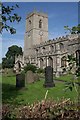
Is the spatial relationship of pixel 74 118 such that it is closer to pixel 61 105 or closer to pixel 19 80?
pixel 61 105

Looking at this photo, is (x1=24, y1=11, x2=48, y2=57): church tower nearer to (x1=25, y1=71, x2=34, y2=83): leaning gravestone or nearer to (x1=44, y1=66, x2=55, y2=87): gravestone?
(x1=25, y1=71, x2=34, y2=83): leaning gravestone

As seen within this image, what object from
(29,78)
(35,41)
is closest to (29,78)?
(29,78)

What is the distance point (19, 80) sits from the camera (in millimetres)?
14805

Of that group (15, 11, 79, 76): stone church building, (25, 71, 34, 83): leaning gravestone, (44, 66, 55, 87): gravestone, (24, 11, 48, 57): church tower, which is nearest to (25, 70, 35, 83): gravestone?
(25, 71, 34, 83): leaning gravestone

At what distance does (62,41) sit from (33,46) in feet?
48.5

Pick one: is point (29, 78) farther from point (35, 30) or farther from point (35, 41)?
point (35, 30)

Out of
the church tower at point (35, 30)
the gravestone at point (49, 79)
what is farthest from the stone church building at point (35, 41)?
the gravestone at point (49, 79)

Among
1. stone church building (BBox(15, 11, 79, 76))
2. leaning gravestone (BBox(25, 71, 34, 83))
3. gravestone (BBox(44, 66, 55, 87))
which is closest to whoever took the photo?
gravestone (BBox(44, 66, 55, 87))

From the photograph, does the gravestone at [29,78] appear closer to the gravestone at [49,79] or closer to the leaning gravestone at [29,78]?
the leaning gravestone at [29,78]

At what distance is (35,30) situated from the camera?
2496 inches

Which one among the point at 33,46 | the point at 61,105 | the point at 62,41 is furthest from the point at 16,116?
the point at 33,46

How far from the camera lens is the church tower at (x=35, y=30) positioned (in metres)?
63.3

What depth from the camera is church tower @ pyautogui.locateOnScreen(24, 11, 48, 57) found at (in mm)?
63303

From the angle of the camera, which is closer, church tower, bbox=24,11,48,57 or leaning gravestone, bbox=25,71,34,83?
leaning gravestone, bbox=25,71,34,83
